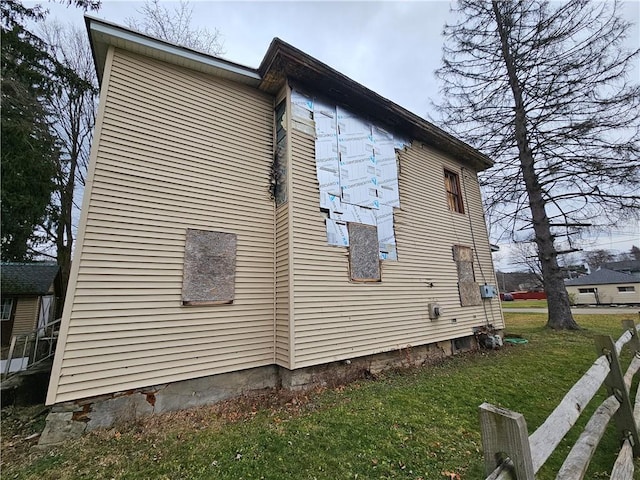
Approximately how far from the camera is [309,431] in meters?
3.62

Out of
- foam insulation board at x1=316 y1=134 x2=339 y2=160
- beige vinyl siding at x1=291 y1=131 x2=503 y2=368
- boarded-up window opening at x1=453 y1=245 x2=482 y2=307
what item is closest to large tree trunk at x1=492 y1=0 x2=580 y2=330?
beige vinyl siding at x1=291 y1=131 x2=503 y2=368

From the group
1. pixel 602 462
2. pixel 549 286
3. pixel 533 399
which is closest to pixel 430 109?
pixel 549 286

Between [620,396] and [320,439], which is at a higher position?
[620,396]

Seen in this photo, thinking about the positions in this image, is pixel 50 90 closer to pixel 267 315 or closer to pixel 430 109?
pixel 267 315

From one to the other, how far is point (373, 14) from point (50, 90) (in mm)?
11996

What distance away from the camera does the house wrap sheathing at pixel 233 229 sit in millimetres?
4234

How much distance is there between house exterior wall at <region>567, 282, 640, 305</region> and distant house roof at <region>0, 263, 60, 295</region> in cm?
4645

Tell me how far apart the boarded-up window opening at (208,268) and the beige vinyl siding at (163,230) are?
0.12m

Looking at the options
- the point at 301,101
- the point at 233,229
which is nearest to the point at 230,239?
the point at 233,229

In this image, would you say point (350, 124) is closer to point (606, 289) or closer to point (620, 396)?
point (620, 396)

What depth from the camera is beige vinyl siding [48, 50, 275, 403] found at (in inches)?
159

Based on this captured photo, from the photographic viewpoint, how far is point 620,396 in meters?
3.04

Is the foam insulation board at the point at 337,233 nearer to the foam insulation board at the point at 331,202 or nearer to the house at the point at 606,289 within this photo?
the foam insulation board at the point at 331,202

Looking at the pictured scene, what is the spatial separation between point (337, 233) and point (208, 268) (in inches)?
103
